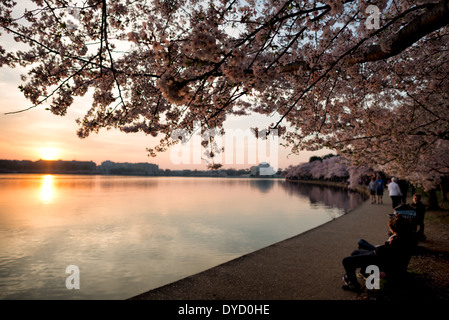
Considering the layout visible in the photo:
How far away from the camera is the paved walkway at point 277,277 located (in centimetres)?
499

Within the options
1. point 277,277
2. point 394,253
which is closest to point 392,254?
point 394,253

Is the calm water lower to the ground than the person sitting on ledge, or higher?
lower

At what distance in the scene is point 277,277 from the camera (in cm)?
586

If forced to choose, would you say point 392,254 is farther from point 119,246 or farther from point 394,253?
point 119,246

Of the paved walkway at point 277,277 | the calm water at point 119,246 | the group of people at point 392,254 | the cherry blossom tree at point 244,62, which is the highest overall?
the cherry blossom tree at point 244,62

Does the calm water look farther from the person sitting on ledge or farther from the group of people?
the person sitting on ledge

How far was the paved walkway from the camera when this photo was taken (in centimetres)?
499

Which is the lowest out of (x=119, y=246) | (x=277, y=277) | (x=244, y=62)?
(x=119, y=246)

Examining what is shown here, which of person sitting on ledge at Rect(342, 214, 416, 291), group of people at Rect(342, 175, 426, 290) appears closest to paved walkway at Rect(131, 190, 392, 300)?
group of people at Rect(342, 175, 426, 290)

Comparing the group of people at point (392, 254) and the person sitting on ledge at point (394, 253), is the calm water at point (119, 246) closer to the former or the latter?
the group of people at point (392, 254)

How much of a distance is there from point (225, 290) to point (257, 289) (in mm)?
592

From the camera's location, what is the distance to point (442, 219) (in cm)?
1306

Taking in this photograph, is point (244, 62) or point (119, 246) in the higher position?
point (244, 62)

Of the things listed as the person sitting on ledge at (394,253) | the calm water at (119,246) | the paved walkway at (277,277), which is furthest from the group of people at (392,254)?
the calm water at (119,246)
